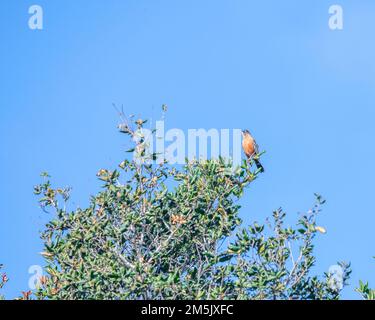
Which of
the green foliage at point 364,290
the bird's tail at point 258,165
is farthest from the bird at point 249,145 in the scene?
the green foliage at point 364,290

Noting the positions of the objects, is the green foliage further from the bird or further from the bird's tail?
the bird

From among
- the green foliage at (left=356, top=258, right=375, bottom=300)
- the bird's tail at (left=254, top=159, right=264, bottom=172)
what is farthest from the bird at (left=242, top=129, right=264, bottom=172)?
the green foliage at (left=356, top=258, right=375, bottom=300)

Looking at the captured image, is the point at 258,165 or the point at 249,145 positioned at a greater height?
the point at 249,145

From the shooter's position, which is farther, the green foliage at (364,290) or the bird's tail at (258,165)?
the bird's tail at (258,165)

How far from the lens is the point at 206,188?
1841cm

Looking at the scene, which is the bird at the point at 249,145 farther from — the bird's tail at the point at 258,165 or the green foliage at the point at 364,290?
the green foliage at the point at 364,290

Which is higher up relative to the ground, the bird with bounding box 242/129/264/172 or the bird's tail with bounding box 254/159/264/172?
the bird with bounding box 242/129/264/172

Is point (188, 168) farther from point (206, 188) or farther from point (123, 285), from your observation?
point (123, 285)

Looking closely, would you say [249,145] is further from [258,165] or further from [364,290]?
[364,290]

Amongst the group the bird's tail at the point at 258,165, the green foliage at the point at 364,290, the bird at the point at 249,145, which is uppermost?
the bird at the point at 249,145

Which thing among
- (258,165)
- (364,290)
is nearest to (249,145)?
(258,165)

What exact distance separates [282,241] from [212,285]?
53.8 inches
